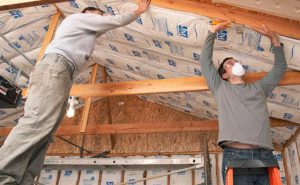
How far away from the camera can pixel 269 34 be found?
2436 mm

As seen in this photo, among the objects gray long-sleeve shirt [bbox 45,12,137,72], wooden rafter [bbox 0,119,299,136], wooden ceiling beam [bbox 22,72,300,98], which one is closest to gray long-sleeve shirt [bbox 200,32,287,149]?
wooden ceiling beam [bbox 22,72,300,98]

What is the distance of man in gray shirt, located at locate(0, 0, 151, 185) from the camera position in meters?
1.57

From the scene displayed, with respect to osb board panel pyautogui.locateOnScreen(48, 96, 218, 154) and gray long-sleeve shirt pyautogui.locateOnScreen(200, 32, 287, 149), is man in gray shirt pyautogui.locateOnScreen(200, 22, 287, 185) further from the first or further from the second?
osb board panel pyautogui.locateOnScreen(48, 96, 218, 154)

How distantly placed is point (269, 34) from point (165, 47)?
129 cm

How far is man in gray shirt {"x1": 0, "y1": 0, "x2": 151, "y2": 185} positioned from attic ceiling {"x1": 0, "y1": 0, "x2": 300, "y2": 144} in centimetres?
58

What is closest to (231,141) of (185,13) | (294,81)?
(294,81)

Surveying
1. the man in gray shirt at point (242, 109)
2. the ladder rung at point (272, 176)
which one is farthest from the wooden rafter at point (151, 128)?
the ladder rung at point (272, 176)

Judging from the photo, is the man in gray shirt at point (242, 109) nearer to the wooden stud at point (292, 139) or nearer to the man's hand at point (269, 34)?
the man's hand at point (269, 34)

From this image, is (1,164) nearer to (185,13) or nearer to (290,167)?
(185,13)

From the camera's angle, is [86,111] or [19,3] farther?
[86,111]

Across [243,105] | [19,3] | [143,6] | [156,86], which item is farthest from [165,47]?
[19,3]

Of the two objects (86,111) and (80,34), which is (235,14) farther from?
(86,111)

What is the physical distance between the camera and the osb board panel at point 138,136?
556 centimetres

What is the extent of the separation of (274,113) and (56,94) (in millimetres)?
3123
